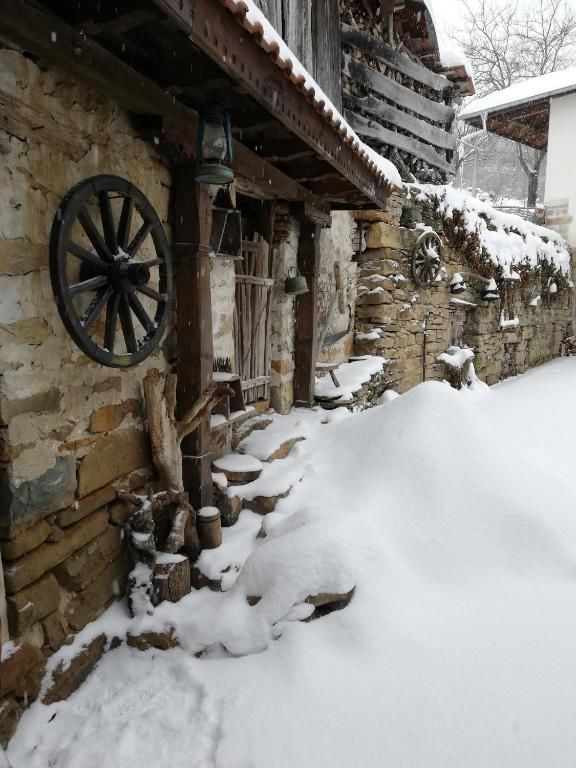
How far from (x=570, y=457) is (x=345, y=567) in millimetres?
2642

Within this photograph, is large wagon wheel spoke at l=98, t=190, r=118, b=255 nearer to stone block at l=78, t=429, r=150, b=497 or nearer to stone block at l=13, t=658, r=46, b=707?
stone block at l=78, t=429, r=150, b=497

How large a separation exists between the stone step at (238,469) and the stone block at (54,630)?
1580mm

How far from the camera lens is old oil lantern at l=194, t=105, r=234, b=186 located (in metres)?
2.62

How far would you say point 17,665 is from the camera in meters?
2.05

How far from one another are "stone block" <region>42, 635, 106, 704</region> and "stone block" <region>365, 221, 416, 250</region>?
608 centimetres

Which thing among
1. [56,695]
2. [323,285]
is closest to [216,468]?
[56,695]

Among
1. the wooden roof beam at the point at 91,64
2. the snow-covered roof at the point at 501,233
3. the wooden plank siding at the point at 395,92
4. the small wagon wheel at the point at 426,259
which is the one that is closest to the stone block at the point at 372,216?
the small wagon wheel at the point at 426,259

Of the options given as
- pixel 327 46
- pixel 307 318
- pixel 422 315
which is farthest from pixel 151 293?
pixel 422 315

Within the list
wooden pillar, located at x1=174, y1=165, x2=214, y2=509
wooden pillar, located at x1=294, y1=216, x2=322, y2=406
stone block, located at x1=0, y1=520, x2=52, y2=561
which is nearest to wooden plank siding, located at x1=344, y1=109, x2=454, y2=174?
wooden pillar, located at x1=294, y1=216, x2=322, y2=406

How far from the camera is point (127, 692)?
2334mm

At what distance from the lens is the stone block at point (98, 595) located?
2.44 meters

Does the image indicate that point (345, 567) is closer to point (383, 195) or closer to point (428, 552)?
point (428, 552)

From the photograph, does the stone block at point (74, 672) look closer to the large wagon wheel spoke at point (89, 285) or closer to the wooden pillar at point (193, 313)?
the wooden pillar at point (193, 313)

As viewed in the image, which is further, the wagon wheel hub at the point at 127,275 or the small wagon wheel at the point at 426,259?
the small wagon wheel at the point at 426,259
